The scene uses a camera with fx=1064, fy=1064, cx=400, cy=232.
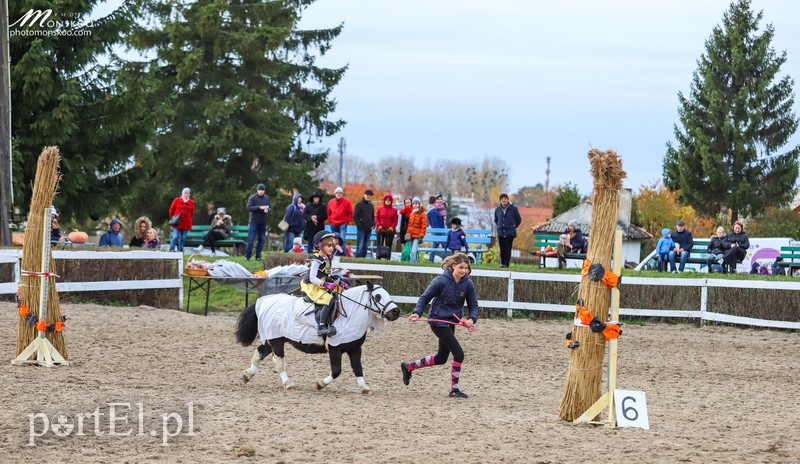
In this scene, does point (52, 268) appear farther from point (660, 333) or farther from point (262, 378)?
point (660, 333)

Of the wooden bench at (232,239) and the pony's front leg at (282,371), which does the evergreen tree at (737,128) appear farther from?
the pony's front leg at (282,371)

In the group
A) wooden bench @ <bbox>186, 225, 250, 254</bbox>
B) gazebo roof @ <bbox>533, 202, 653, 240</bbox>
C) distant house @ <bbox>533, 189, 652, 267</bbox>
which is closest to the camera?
wooden bench @ <bbox>186, 225, 250, 254</bbox>

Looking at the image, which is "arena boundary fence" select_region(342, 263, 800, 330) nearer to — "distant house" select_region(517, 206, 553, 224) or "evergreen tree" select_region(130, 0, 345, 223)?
"evergreen tree" select_region(130, 0, 345, 223)

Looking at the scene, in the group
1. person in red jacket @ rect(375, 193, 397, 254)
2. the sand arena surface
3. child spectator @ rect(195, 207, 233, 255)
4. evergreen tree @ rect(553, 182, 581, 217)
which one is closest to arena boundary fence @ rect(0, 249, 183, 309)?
the sand arena surface

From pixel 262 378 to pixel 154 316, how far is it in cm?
668

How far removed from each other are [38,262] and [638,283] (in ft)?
38.8

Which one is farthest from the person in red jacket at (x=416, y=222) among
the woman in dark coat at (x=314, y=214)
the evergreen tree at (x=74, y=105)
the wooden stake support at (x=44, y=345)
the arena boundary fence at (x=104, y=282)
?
the wooden stake support at (x=44, y=345)

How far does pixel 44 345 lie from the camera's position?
41.3 ft

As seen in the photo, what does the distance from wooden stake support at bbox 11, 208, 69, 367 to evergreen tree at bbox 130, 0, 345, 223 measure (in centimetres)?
2609

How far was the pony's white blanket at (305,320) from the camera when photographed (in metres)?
11.3

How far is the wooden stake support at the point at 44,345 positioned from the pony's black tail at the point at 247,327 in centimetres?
240

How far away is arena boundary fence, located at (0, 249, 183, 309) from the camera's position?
727 inches

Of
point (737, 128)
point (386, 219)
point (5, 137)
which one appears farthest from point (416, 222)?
point (737, 128)

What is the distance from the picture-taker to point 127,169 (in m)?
29.0
